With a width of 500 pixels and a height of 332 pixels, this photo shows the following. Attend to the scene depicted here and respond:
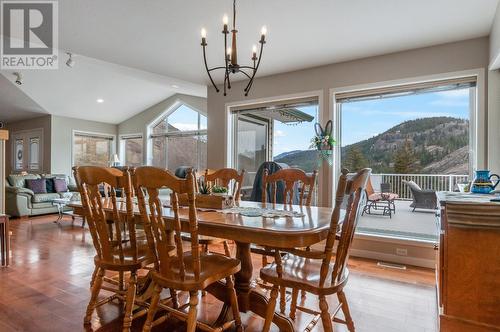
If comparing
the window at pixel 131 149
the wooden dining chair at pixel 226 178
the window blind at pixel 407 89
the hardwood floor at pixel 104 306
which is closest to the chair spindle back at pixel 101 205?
the hardwood floor at pixel 104 306

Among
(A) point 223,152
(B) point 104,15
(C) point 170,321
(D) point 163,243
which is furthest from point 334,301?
(B) point 104,15

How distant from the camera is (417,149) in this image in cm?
348

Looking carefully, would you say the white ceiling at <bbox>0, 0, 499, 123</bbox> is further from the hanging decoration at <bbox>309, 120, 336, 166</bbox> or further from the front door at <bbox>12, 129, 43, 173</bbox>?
the front door at <bbox>12, 129, 43, 173</bbox>

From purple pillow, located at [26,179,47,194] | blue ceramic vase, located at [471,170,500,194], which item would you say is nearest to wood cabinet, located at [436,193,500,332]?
blue ceramic vase, located at [471,170,500,194]

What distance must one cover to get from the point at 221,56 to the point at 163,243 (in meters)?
2.81

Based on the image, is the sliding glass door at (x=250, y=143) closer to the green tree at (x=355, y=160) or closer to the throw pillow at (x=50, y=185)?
the green tree at (x=355, y=160)

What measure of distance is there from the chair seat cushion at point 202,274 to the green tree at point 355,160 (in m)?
2.51

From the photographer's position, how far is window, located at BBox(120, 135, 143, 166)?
885 centimetres

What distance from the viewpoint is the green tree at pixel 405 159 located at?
3.51 metres

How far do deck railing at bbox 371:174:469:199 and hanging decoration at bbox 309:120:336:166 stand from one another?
0.62 m

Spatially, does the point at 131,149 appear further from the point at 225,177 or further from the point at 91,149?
the point at 225,177

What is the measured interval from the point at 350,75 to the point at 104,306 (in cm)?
354

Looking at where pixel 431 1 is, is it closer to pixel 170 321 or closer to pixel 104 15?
pixel 104 15

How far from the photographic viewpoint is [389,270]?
3143 millimetres
